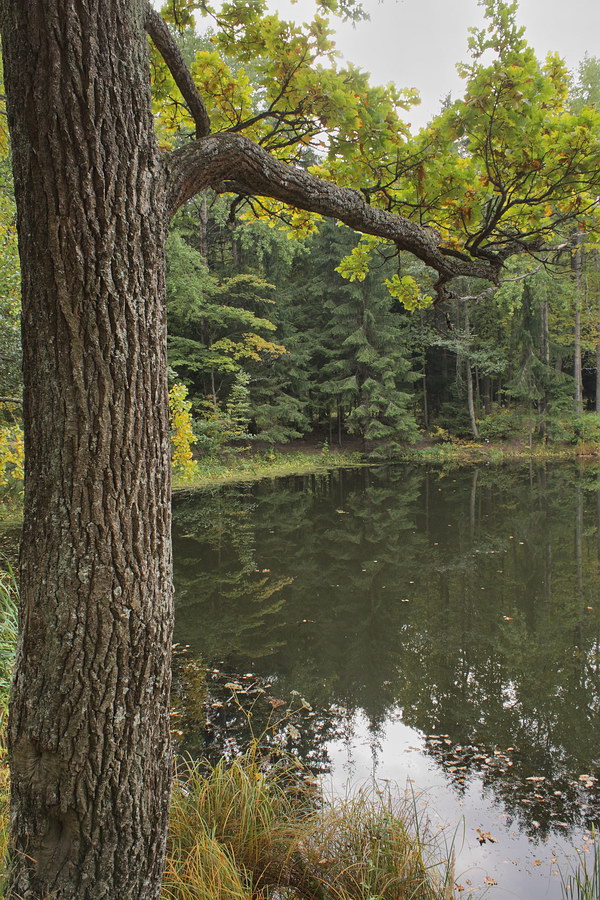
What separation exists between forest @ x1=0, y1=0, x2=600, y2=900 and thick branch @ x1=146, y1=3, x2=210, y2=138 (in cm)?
1

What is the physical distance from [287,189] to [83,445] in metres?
1.32

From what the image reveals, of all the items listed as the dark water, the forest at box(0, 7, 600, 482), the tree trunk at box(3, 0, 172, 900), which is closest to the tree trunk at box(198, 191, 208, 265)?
the forest at box(0, 7, 600, 482)

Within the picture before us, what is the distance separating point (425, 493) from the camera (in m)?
13.1

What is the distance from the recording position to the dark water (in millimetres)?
3057

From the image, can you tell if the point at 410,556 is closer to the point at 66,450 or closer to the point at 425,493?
the point at 425,493

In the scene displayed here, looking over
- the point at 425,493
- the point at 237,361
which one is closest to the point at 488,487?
the point at 425,493

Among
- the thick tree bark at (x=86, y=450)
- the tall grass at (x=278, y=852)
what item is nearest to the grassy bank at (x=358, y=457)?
the tall grass at (x=278, y=852)

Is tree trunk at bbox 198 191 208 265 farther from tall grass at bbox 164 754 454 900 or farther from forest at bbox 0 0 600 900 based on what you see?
tall grass at bbox 164 754 454 900

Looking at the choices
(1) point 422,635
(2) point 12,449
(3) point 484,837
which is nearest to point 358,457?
(1) point 422,635

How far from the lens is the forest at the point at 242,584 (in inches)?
55.2

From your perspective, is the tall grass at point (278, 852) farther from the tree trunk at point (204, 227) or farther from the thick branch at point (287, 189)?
the tree trunk at point (204, 227)

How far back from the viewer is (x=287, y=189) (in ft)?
6.93

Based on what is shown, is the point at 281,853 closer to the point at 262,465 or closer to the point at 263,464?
the point at 262,465

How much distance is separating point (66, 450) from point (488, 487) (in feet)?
43.7
